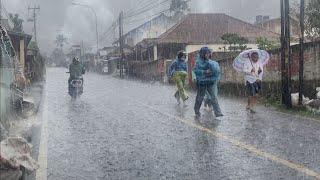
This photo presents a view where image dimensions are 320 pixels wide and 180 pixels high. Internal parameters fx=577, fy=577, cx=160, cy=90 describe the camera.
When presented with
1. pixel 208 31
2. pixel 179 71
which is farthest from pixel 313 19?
pixel 208 31

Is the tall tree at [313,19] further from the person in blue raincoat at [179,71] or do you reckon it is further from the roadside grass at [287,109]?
the person in blue raincoat at [179,71]

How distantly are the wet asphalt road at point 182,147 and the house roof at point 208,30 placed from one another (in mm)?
36334

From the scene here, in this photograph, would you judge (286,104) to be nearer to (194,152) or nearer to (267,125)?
(267,125)

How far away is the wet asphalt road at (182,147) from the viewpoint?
22.9 ft

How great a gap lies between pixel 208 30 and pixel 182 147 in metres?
44.8

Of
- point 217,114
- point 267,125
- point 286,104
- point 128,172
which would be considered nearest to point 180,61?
point 286,104

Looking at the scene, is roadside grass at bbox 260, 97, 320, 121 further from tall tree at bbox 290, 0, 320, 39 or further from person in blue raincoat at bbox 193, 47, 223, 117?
tall tree at bbox 290, 0, 320, 39

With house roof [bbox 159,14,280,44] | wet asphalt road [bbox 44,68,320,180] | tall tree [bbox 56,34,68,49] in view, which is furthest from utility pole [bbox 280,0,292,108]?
tall tree [bbox 56,34,68,49]

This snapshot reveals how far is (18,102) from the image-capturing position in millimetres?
15047

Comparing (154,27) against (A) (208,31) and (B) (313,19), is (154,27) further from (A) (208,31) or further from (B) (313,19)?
(B) (313,19)

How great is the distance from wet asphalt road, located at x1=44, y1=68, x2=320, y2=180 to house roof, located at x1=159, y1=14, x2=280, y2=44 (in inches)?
1430

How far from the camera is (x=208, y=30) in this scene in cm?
5300

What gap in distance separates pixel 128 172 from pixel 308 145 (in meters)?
3.19

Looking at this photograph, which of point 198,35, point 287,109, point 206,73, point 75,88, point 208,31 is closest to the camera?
point 206,73
